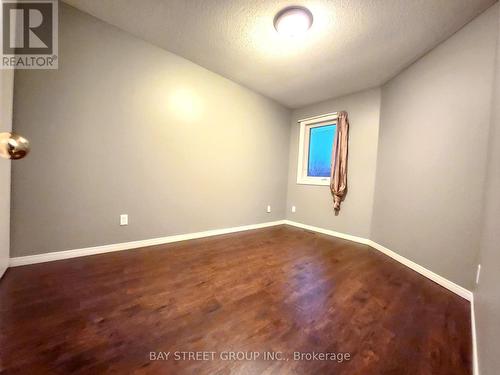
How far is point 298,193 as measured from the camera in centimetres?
384

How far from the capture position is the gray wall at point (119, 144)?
1.77m

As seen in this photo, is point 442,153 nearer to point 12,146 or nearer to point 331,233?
point 331,233

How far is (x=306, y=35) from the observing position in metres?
1.95

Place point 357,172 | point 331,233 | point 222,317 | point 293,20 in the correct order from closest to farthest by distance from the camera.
→ 1. point 222,317
2. point 293,20
3. point 357,172
4. point 331,233

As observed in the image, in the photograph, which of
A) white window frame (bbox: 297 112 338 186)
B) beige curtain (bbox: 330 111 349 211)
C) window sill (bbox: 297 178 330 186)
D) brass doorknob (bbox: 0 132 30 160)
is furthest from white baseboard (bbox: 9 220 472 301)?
brass doorknob (bbox: 0 132 30 160)

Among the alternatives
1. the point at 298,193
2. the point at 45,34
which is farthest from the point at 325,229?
the point at 45,34

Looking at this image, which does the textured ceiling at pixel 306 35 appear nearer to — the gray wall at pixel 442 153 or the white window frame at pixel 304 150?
the gray wall at pixel 442 153

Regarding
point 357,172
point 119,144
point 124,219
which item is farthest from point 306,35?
point 124,219

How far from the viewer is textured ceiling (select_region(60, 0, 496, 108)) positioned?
1.62 meters

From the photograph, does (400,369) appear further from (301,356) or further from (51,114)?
(51,114)

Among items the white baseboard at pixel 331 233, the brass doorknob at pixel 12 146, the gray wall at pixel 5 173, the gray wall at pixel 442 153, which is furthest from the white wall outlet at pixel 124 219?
the gray wall at pixel 442 153

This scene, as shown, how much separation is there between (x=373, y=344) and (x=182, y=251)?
1.90 meters

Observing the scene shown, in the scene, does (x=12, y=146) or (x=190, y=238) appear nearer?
(x=12, y=146)

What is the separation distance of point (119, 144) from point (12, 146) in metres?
1.57
